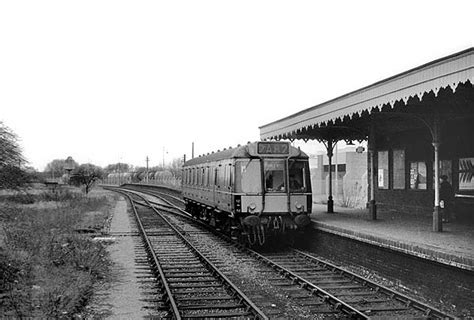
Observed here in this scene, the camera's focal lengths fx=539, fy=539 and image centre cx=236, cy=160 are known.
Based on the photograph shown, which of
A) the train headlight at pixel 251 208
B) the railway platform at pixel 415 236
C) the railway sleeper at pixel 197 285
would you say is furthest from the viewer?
the train headlight at pixel 251 208

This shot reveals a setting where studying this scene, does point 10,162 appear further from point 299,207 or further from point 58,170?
point 58,170

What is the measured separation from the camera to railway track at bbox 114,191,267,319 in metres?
8.26

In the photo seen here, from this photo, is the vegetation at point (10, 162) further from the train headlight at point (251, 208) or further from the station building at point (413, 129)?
the station building at point (413, 129)

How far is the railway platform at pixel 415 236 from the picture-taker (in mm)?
8928

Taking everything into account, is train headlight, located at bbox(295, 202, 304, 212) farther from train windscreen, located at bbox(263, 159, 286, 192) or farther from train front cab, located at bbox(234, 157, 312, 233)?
train windscreen, located at bbox(263, 159, 286, 192)

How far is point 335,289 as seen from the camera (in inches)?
391

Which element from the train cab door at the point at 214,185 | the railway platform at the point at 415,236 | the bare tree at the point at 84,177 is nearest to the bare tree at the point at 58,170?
the bare tree at the point at 84,177

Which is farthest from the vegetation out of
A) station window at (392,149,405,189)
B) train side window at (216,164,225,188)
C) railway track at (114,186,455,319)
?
station window at (392,149,405,189)

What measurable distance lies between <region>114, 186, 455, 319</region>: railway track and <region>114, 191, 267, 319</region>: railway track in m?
0.46

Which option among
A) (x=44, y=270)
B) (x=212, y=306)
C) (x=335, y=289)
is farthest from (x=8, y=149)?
(x=335, y=289)

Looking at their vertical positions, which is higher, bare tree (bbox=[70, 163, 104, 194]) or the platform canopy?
the platform canopy

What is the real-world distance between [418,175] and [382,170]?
2.34 m

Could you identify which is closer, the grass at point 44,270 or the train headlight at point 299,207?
the grass at point 44,270

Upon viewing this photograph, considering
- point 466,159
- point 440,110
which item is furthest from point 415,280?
point 466,159
